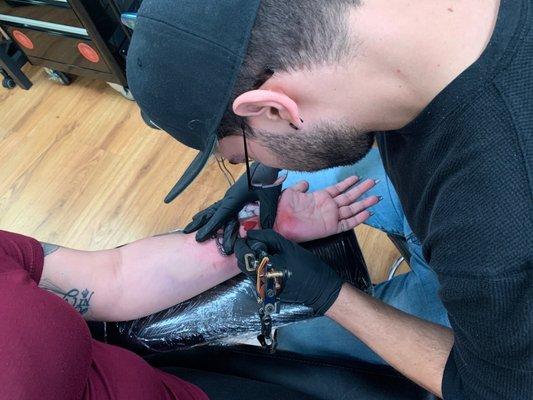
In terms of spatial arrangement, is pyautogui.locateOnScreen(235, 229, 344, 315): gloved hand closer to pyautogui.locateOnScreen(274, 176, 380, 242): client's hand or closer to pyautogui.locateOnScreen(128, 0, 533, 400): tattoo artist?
pyautogui.locateOnScreen(274, 176, 380, 242): client's hand

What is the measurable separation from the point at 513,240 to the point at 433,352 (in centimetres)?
31

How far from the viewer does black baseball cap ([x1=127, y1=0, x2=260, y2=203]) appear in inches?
20.1

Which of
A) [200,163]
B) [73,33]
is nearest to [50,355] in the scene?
[200,163]

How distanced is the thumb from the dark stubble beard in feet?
0.51

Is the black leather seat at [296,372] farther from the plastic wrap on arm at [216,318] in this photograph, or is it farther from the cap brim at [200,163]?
the cap brim at [200,163]

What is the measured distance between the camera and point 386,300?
0.93 m

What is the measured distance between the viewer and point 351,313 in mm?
786

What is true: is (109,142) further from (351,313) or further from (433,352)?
(433,352)

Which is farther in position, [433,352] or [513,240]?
[433,352]

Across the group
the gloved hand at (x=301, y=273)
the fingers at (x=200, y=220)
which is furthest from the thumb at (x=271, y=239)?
the fingers at (x=200, y=220)

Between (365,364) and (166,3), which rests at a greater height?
(166,3)

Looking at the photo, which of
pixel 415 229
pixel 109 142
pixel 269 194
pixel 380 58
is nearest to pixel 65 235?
pixel 109 142

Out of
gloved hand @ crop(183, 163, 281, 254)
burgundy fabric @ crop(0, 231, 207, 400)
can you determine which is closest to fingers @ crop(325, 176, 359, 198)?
gloved hand @ crop(183, 163, 281, 254)

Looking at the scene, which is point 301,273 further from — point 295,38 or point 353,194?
point 295,38
